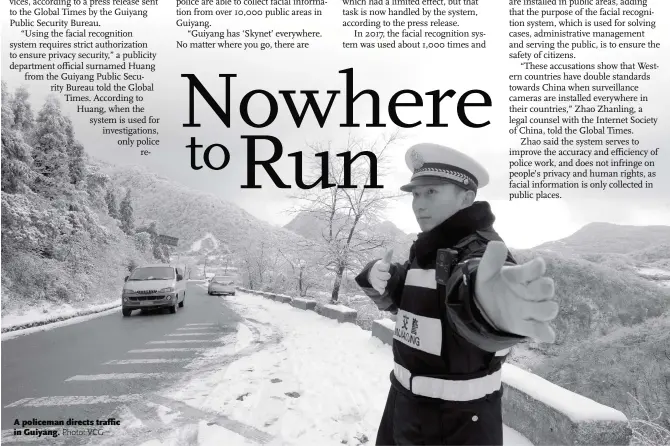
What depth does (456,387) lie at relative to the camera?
149 centimetres

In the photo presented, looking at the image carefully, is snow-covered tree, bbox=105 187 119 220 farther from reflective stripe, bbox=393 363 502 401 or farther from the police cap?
reflective stripe, bbox=393 363 502 401

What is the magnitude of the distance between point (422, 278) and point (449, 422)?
629 millimetres

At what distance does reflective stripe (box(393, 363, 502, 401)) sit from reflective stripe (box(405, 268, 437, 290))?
413 mm

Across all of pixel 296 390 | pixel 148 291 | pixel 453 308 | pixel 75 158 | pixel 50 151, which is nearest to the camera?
pixel 453 308

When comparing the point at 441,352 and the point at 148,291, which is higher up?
the point at 441,352

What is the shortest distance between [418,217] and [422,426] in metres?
0.99

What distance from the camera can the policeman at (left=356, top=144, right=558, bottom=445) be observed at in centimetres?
114

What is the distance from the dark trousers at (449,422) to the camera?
1472mm

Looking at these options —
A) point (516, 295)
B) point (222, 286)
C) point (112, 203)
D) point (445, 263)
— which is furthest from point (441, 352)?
point (112, 203)

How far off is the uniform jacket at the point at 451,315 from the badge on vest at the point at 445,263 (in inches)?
0.6

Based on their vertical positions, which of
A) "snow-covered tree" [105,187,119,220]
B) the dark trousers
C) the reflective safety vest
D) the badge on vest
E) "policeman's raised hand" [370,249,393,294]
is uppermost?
"snow-covered tree" [105,187,119,220]

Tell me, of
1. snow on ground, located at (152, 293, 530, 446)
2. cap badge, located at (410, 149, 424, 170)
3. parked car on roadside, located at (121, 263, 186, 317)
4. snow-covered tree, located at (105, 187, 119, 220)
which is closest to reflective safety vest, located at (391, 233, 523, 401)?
cap badge, located at (410, 149, 424, 170)

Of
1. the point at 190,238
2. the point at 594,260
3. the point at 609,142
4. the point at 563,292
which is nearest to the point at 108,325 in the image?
the point at 609,142

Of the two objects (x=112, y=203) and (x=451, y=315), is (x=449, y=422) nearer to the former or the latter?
(x=451, y=315)
